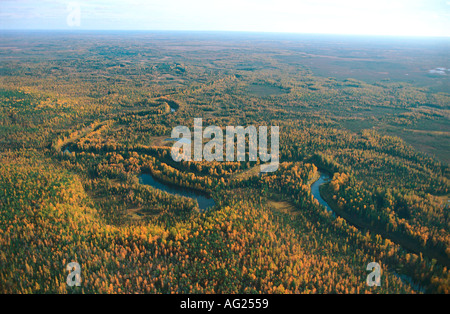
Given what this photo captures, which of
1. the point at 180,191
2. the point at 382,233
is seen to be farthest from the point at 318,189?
the point at 180,191

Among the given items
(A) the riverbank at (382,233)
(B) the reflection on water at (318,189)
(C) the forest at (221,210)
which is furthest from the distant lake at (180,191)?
(A) the riverbank at (382,233)

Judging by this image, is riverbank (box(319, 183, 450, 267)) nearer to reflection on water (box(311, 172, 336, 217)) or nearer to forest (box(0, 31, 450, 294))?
forest (box(0, 31, 450, 294))

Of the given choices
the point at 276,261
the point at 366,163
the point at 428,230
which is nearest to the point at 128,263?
the point at 276,261

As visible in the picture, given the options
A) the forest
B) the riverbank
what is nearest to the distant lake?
the forest

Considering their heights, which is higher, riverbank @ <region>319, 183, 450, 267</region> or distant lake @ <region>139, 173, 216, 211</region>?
distant lake @ <region>139, 173, 216, 211</region>

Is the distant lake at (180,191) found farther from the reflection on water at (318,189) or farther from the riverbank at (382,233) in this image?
the riverbank at (382,233)

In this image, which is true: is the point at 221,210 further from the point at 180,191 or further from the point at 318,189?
the point at 318,189

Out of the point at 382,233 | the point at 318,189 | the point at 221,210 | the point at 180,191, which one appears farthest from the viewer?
the point at 318,189

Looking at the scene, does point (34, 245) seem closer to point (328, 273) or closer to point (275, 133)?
point (328, 273)
